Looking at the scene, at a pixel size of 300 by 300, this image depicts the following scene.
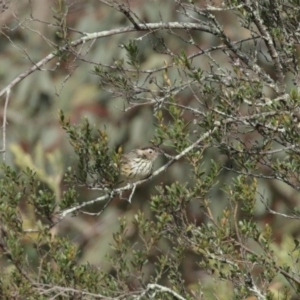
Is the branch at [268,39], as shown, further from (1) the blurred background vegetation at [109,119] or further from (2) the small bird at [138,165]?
(1) the blurred background vegetation at [109,119]

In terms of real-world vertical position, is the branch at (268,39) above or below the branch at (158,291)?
above

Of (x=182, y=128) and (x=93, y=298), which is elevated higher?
(x=182, y=128)

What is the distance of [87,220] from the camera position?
7.12m

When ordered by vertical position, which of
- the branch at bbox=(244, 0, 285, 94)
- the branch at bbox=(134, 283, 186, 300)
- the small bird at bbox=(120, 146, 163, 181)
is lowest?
the branch at bbox=(134, 283, 186, 300)

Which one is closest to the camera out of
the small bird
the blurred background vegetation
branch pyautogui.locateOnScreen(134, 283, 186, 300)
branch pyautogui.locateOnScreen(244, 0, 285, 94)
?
branch pyautogui.locateOnScreen(134, 283, 186, 300)

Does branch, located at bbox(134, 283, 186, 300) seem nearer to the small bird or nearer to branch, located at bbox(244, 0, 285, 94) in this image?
branch, located at bbox(244, 0, 285, 94)

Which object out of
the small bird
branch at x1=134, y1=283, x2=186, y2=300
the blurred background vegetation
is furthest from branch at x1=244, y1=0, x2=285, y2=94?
the blurred background vegetation

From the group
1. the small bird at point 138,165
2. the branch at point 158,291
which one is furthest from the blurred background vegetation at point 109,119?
the branch at point 158,291

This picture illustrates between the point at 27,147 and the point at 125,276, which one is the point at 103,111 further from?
the point at 125,276

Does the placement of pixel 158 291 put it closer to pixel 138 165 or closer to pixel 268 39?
pixel 268 39

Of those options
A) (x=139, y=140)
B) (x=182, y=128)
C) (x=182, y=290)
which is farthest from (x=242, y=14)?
(x=139, y=140)

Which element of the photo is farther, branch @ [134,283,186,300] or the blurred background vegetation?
the blurred background vegetation

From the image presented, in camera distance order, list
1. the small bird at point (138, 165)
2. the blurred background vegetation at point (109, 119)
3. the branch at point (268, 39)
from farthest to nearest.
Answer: the blurred background vegetation at point (109, 119), the small bird at point (138, 165), the branch at point (268, 39)

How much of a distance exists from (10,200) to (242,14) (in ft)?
3.02
